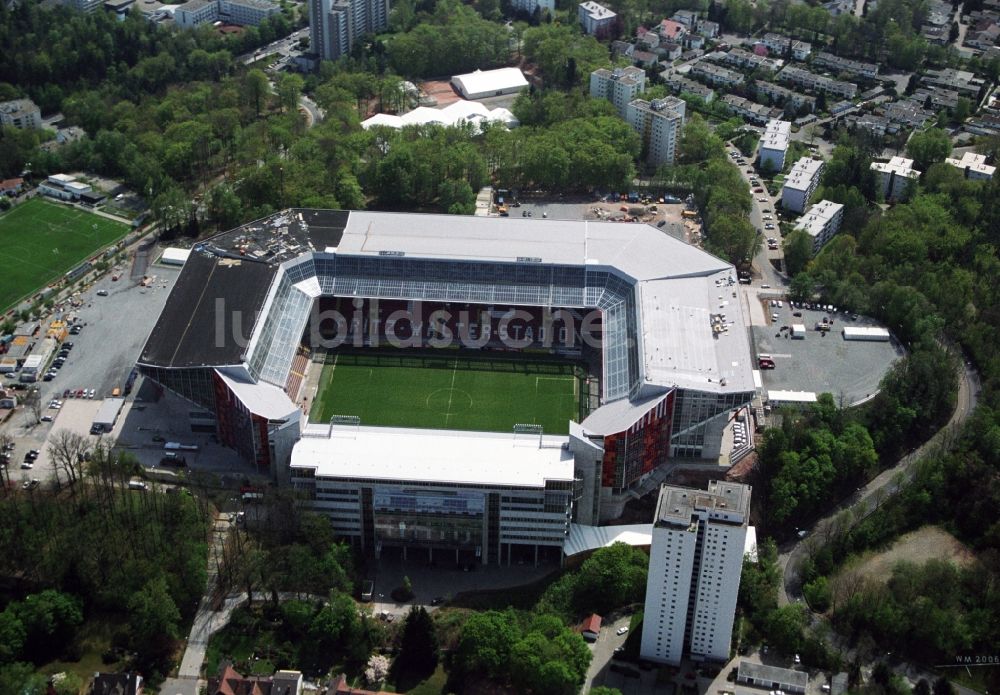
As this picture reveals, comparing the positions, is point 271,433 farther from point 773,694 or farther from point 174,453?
point 773,694

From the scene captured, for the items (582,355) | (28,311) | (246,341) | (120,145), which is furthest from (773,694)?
(120,145)

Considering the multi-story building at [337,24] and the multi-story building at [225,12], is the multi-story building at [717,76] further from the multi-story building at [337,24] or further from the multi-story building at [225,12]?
the multi-story building at [225,12]

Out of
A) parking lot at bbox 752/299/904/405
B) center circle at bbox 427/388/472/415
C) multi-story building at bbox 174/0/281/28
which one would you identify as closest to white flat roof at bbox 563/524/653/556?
center circle at bbox 427/388/472/415

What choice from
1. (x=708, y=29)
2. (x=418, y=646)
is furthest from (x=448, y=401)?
(x=708, y=29)

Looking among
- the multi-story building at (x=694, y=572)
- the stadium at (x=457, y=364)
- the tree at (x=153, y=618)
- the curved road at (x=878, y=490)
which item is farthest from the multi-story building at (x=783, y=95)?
the tree at (x=153, y=618)

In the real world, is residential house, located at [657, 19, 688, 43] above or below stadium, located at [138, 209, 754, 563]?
above

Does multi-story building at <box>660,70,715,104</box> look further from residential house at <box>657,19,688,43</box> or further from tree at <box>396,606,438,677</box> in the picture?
tree at <box>396,606,438,677</box>

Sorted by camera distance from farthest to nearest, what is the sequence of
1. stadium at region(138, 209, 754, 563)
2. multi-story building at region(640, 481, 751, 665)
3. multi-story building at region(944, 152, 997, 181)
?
1. multi-story building at region(944, 152, 997, 181)
2. stadium at region(138, 209, 754, 563)
3. multi-story building at region(640, 481, 751, 665)
